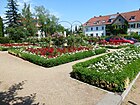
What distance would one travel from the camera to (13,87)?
6223 mm

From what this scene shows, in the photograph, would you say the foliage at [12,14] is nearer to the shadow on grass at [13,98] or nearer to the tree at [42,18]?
the tree at [42,18]

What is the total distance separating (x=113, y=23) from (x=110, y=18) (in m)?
3.62

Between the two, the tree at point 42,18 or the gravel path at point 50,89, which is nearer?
the gravel path at point 50,89

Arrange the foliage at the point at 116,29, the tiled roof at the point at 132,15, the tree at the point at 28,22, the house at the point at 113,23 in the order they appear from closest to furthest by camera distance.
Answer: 1. the tree at the point at 28,22
2. the tiled roof at the point at 132,15
3. the house at the point at 113,23
4. the foliage at the point at 116,29

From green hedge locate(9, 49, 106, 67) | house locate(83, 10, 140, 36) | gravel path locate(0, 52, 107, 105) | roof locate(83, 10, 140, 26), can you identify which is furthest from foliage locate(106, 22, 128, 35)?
gravel path locate(0, 52, 107, 105)

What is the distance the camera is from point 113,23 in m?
48.9

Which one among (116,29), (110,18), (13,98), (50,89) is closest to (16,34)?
(50,89)

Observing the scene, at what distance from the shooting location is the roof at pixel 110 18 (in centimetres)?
4663

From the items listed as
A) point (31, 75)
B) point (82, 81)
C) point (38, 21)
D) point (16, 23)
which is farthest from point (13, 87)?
point (38, 21)

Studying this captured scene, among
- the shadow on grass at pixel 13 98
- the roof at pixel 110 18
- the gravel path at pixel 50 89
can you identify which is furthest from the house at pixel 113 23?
the shadow on grass at pixel 13 98

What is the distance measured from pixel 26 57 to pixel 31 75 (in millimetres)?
3923

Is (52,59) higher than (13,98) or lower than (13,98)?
higher

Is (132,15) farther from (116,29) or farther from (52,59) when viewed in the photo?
(52,59)

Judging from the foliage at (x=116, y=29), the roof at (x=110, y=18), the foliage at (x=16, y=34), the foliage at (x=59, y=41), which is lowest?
the foliage at (x=59, y=41)
